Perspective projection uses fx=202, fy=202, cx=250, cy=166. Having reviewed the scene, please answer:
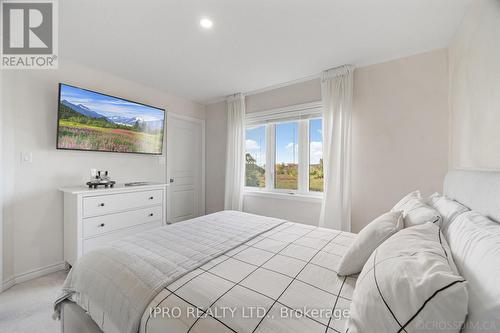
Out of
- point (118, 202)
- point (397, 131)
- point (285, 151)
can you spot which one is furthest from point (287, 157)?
point (118, 202)

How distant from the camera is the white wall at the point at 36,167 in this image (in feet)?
6.85

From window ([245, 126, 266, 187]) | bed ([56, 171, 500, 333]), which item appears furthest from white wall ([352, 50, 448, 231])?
window ([245, 126, 266, 187])

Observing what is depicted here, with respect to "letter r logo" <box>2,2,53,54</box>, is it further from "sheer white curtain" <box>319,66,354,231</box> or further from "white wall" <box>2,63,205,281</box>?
"sheer white curtain" <box>319,66,354,231</box>

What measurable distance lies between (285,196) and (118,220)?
7.69 feet

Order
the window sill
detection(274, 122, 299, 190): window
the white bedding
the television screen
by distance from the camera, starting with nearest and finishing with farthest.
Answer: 1. the white bedding
2. the television screen
3. the window sill
4. detection(274, 122, 299, 190): window

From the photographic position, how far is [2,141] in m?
1.99

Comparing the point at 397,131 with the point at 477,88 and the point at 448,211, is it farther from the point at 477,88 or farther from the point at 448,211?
the point at 448,211

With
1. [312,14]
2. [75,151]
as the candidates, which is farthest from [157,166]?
[312,14]

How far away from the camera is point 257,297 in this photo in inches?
34.3

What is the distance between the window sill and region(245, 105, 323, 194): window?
7 centimetres

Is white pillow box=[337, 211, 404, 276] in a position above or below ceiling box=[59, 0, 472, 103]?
below

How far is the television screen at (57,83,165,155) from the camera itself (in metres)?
2.38

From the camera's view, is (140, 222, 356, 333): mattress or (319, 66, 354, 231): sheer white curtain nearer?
(140, 222, 356, 333): mattress
